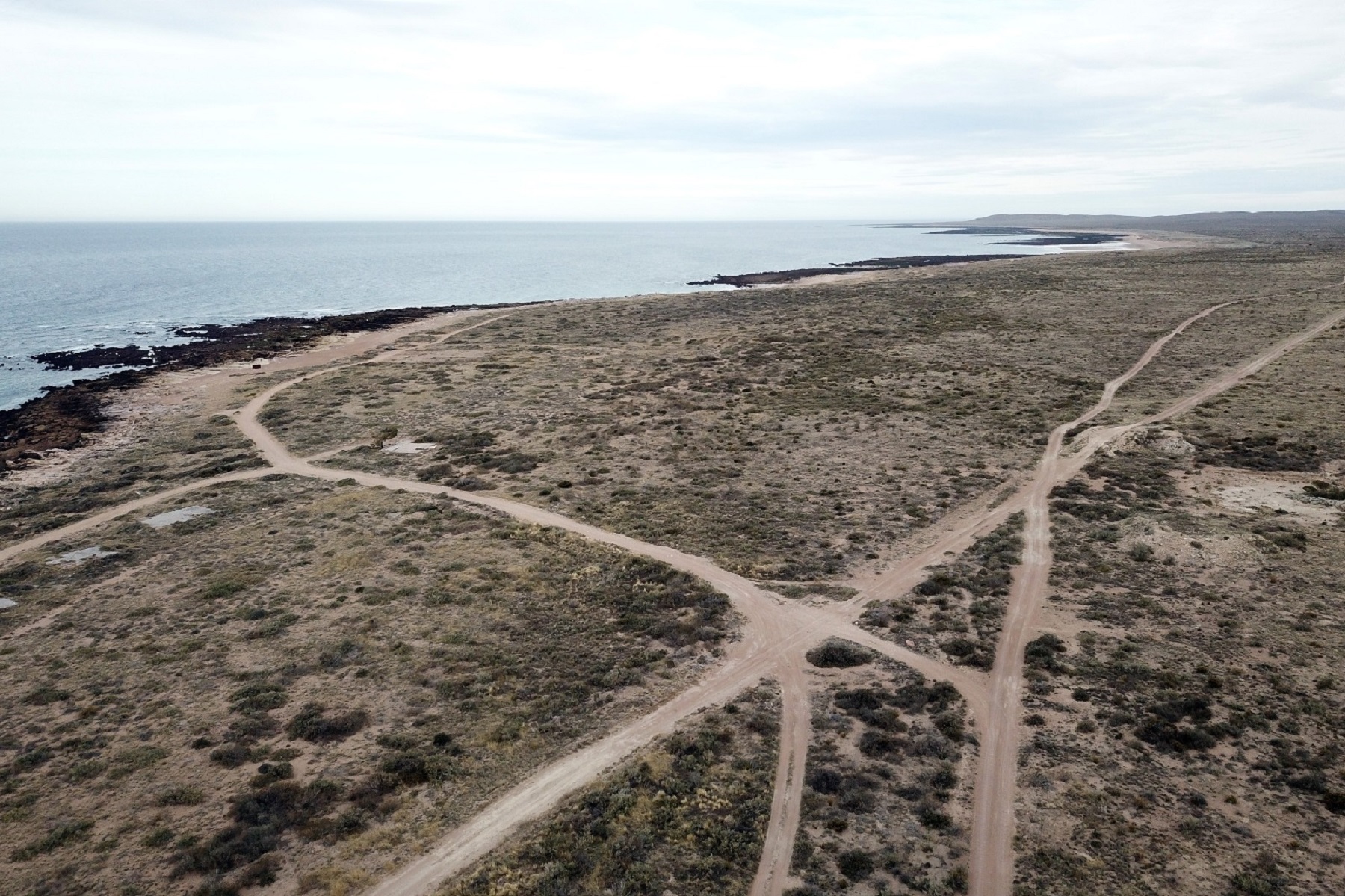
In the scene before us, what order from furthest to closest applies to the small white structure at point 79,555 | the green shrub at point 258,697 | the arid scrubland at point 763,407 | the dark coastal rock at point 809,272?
the dark coastal rock at point 809,272 → the arid scrubland at point 763,407 → the small white structure at point 79,555 → the green shrub at point 258,697

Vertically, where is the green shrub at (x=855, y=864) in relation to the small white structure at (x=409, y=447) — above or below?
below

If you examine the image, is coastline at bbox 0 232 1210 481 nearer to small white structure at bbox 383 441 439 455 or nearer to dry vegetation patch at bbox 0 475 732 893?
small white structure at bbox 383 441 439 455

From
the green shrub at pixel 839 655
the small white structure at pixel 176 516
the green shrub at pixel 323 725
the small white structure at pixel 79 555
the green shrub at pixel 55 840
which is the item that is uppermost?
the small white structure at pixel 176 516

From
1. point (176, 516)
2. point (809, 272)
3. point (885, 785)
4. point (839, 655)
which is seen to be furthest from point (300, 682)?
point (809, 272)

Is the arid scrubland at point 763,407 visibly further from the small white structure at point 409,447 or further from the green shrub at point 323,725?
the green shrub at point 323,725

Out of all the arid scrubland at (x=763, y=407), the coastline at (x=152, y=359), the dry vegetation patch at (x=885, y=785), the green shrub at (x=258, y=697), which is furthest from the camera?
the coastline at (x=152, y=359)

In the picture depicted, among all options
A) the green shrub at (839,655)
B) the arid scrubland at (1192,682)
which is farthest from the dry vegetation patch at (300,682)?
the arid scrubland at (1192,682)
